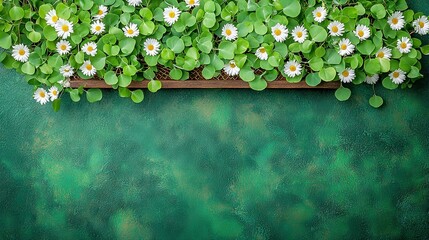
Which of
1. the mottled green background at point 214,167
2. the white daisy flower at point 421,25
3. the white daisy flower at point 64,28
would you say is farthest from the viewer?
the mottled green background at point 214,167

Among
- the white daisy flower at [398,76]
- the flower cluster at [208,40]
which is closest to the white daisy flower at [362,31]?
the flower cluster at [208,40]

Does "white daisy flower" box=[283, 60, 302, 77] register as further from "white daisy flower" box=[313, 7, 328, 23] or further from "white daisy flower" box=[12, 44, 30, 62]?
"white daisy flower" box=[12, 44, 30, 62]

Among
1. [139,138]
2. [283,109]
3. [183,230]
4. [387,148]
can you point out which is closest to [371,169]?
[387,148]

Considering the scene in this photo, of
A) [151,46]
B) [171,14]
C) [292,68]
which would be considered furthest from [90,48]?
[292,68]

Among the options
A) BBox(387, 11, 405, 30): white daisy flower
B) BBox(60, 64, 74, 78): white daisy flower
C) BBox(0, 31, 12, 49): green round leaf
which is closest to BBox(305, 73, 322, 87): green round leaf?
BBox(387, 11, 405, 30): white daisy flower

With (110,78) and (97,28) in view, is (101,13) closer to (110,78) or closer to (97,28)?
(97,28)

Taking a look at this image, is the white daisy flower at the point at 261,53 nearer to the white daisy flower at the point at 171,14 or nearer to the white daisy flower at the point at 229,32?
the white daisy flower at the point at 229,32

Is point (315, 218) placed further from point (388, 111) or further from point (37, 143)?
point (37, 143)
